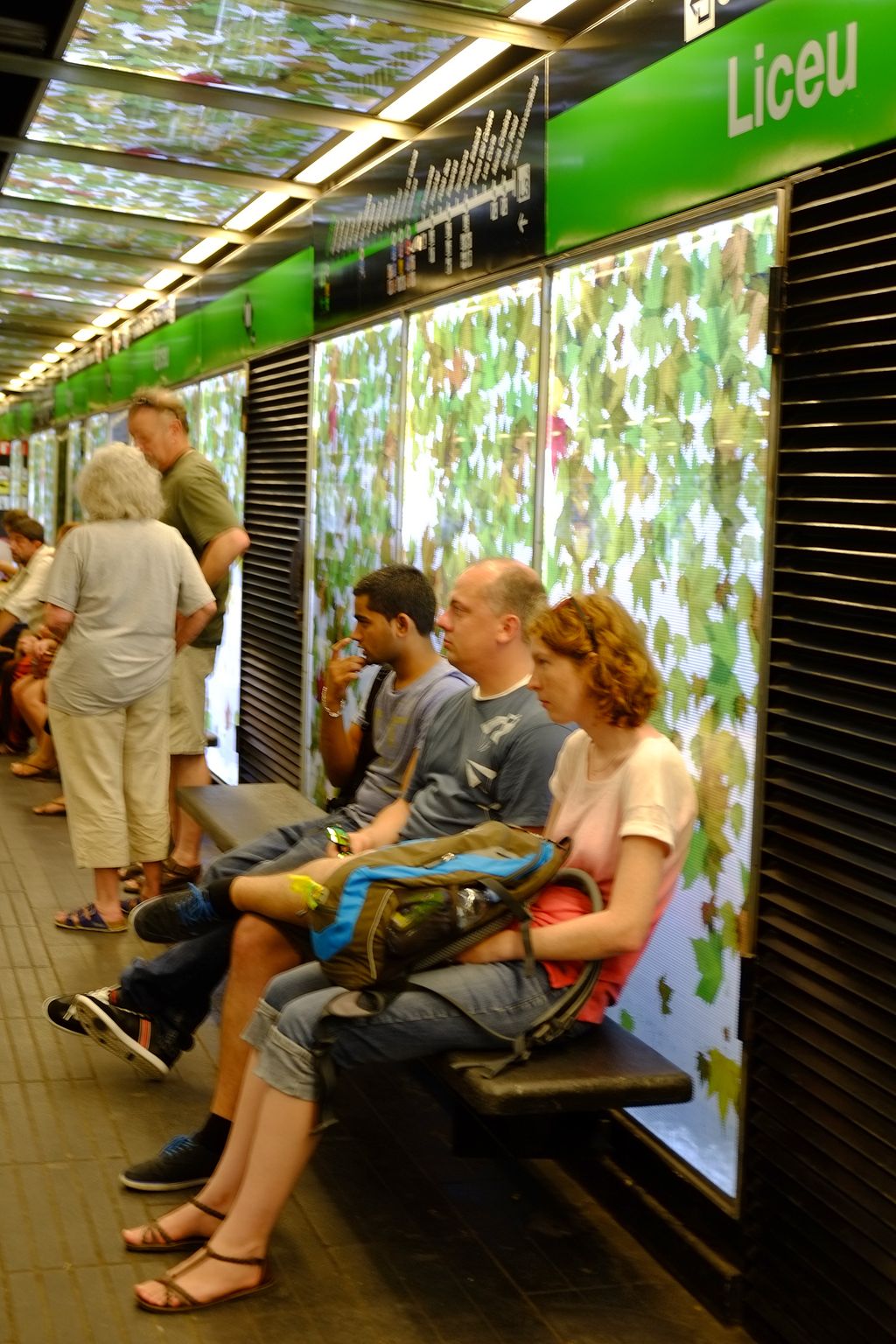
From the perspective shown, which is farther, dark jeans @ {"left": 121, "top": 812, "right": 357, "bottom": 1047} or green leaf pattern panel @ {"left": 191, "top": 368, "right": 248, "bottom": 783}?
green leaf pattern panel @ {"left": 191, "top": 368, "right": 248, "bottom": 783}

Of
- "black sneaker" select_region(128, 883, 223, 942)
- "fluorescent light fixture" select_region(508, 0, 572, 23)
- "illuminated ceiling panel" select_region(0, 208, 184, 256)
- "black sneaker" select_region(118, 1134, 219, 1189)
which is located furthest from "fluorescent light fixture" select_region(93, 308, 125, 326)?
"black sneaker" select_region(118, 1134, 219, 1189)

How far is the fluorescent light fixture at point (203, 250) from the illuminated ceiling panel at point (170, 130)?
6.41 feet

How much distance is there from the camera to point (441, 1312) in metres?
3.29

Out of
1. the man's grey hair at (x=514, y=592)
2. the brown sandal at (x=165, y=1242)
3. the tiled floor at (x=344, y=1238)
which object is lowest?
the tiled floor at (x=344, y=1238)

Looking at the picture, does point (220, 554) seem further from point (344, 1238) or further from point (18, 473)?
point (18, 473)

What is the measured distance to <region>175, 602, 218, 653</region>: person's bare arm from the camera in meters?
6.05

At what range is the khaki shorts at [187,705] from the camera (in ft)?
22.0

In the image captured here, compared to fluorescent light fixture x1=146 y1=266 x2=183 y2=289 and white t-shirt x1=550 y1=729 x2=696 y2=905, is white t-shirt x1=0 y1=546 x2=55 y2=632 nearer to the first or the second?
fluorescent light fixture x1=146 y1=266 x2=183 y2=289

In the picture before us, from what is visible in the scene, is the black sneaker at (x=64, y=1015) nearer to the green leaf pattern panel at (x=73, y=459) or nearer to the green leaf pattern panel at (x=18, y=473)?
the green leaf pattern panel at (x=73, y=459)

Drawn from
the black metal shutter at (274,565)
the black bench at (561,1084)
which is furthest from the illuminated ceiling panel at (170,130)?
the black bench at (561,1084)

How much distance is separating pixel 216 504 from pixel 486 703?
9.98ft

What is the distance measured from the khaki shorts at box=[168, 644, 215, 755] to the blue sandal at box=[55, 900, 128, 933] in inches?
35.9

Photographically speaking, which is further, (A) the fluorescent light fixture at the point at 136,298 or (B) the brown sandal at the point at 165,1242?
(A) the fluorescent light fixture at the point at 136,298

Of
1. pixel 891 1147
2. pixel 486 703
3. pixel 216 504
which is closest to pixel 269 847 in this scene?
pixel 486 703
